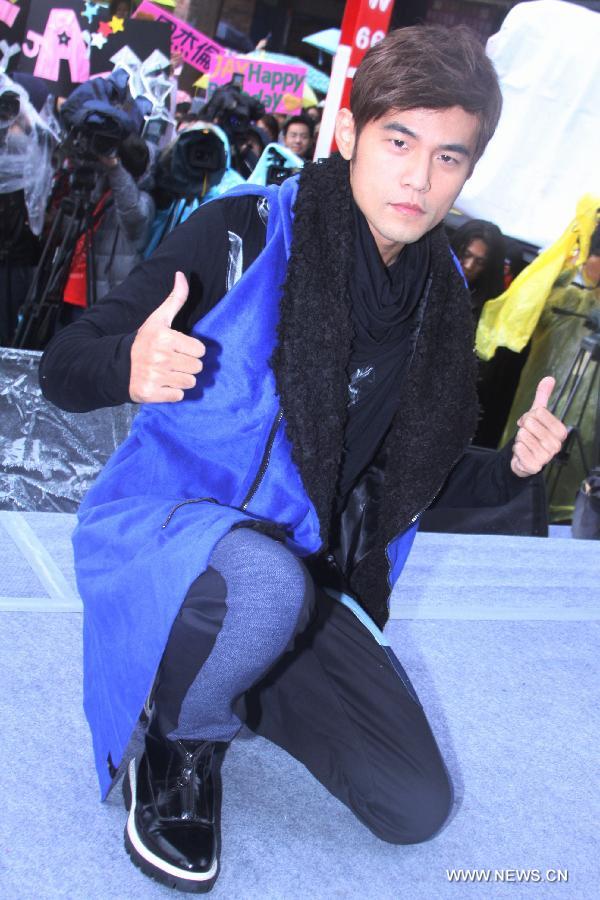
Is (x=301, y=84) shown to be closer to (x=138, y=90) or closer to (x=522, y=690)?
(x=138, y=90)

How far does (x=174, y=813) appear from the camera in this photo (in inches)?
60.3

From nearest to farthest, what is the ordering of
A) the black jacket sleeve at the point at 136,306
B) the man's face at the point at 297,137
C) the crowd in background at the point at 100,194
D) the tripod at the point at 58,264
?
the black jacket sleeve at the point at 136,306 → the crowd in background at the point at 100,194 → the tripod at the point at 58,264 → the man's face at the point at 297,137

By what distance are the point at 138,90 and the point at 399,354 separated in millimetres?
3484

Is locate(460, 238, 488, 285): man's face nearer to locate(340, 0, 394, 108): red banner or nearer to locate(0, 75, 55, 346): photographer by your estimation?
locate(340, 0, 394, 108): red banner

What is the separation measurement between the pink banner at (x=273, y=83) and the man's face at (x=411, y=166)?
5.02 metres

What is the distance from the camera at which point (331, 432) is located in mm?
1654

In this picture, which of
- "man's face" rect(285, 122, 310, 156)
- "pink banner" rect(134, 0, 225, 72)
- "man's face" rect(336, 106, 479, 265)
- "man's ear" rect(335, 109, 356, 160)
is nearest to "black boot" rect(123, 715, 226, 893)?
"man's face" rect(336, 106, 479, 265)

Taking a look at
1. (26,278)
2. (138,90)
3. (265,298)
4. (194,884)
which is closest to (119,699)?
(194,884)

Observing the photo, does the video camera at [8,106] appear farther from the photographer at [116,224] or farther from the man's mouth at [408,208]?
the man's mouth at [408,208]

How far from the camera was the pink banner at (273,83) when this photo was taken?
6477 millimetres

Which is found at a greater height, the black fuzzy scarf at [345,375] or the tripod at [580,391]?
the black fuzzy scarf at [345,375]

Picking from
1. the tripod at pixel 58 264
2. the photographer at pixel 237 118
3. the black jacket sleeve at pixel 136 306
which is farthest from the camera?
the photographer at pixel 237 118

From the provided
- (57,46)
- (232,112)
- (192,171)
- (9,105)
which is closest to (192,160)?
(192,171)

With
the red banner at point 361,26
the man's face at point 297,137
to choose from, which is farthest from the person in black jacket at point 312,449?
the man's face at point 297,137
